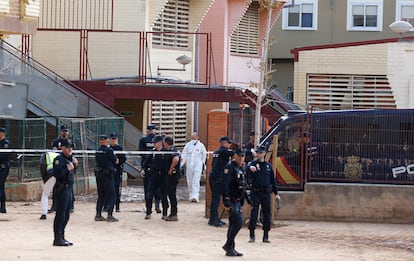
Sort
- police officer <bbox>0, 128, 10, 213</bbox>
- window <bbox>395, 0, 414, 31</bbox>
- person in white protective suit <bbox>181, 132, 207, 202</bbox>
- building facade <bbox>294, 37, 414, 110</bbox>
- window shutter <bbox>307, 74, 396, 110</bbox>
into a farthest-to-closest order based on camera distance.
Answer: window <bbox>395, 0, 414, 31</bbox>, window shutter <bbox>307, 74, 396, 110</bbox>, building facade <bbox>294, 37, 414, 110</bbox>, person in white protective suit <bbox>181, 132, 207, 202</bbox>, police officer <bbox>0, 128, 10, 213</bbox>

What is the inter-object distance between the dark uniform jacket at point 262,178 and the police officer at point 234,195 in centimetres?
78

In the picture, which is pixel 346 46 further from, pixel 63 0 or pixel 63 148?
pixel 63 148

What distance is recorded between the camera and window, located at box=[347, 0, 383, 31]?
4700 centimetres

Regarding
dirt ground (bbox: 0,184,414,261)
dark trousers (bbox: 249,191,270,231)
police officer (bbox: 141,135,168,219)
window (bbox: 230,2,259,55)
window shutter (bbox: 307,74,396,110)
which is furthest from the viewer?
window (bbox: 230,2,259,55)

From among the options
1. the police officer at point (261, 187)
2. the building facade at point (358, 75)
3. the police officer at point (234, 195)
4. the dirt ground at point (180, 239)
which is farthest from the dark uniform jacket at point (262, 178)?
the building facade at point (358, 75)

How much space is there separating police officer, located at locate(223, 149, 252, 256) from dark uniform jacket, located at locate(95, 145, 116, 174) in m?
3.93

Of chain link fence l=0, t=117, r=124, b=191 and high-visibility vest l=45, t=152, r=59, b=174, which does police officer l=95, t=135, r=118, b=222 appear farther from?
chain link fence l=0, t=117, r=124, b=191

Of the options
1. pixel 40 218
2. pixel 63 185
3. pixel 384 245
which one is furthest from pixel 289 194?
pixel 63 185

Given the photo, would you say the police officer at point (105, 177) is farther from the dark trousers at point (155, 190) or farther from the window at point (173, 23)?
the window at point (173, 23)

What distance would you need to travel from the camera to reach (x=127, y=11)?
33.8 metres

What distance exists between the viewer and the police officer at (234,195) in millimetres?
17156

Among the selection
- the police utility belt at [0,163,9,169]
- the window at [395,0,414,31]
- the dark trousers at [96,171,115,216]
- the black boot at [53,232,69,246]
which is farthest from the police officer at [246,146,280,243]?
the window at [395,0,414,31]

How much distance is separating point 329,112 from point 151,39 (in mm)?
12530

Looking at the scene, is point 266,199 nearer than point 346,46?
Yes
